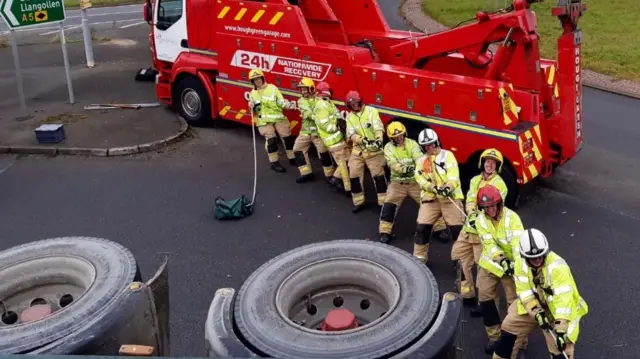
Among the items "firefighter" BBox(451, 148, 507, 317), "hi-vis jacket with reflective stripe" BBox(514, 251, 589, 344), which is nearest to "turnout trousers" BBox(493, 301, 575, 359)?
"hi-vis jacket with reflective stripe" BBox(514, 251, 589, 344)

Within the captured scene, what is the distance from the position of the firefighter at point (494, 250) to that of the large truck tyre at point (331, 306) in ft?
5.42

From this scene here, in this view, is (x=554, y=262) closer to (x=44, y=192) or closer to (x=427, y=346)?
(x=427, y=346)

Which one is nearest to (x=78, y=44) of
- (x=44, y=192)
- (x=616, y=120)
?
(x=44, y=192)

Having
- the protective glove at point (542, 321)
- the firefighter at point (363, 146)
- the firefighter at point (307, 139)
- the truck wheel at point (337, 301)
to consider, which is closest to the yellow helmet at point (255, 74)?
the firefighter at point (307, 139)

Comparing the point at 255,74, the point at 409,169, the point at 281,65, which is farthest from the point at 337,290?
the point at 281,65

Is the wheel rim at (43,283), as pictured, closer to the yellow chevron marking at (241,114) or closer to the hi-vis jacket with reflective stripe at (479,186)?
the hi-vis jacket with reflective stripe at (479,186)

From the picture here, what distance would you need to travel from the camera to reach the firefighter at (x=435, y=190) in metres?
7.22

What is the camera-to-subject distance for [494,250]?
19.1 feet

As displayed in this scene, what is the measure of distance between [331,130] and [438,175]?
2538 millimetres

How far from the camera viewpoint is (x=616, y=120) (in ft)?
40.7

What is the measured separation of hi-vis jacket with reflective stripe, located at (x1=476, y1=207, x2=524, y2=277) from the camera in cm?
580

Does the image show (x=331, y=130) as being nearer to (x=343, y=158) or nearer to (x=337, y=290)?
(x=343, y=158)

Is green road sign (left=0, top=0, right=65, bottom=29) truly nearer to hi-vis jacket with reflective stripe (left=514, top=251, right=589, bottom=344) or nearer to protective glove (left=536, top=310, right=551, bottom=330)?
hi-vis jacket with reflective stripe (left=514, top=251, right=589, bottom=344)

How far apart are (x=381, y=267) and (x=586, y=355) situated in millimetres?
2750
